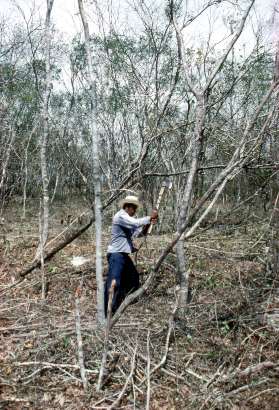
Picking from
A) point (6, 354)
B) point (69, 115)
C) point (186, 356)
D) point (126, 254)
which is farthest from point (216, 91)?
point (69, 115)

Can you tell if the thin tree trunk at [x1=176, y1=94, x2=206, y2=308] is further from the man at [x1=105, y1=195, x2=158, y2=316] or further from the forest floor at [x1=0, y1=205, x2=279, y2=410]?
the man at [x1=105, y1=195, x2=158, y2=316]

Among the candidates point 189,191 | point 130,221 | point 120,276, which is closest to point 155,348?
point 120,276

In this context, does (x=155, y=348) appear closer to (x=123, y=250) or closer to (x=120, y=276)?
(x=120, y=276)

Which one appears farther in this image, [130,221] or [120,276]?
[120,276]

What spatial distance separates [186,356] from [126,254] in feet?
5.22

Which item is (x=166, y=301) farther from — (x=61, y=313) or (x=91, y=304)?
(x=61, y=313)

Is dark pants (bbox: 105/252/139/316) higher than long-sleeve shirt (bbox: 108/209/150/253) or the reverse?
the reverse

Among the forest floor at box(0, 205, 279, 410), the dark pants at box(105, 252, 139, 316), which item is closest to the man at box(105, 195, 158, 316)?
the dark pants at box(105, 252, 139, 316)

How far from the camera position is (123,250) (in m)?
5.16

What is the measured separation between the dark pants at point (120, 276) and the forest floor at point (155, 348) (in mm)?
237

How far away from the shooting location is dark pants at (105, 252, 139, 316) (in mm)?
5070

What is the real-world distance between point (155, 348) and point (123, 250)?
1.39 m

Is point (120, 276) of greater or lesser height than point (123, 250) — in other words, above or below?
below

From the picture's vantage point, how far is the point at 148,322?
4.68 metres
